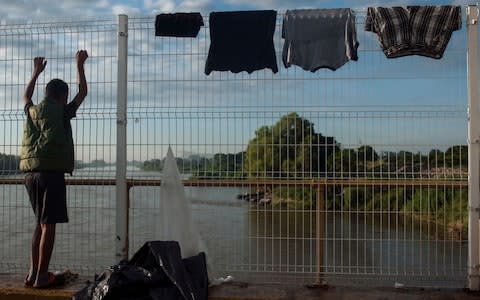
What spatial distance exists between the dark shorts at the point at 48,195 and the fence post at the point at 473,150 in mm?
3653

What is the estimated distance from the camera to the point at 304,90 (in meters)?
4.78

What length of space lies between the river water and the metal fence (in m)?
0.02

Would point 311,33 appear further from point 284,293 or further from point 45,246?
point 45,246

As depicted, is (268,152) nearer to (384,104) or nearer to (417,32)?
(384,104)

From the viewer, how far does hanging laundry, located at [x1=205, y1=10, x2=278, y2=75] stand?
488 cm

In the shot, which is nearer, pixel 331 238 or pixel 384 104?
pixel 384 104

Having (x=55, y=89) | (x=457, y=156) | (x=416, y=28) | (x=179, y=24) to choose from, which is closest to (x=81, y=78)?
(x=55, y=89)

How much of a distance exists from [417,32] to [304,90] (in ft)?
3.85

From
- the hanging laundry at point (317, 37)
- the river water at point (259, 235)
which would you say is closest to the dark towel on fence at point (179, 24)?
the hanging laundry at point (317, 37)

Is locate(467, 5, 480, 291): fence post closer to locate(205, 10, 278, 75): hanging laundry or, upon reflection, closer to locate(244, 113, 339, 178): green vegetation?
locate(244, 113, 339, 178): green vegetation

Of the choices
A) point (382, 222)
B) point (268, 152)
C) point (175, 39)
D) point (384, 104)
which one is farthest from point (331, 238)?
point (175, 39)

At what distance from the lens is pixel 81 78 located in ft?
15.7

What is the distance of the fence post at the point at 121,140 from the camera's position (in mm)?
4973

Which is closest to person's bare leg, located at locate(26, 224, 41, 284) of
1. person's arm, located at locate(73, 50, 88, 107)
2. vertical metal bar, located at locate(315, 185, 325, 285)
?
person's arm, located at locate(73, 50, 88, 107)
